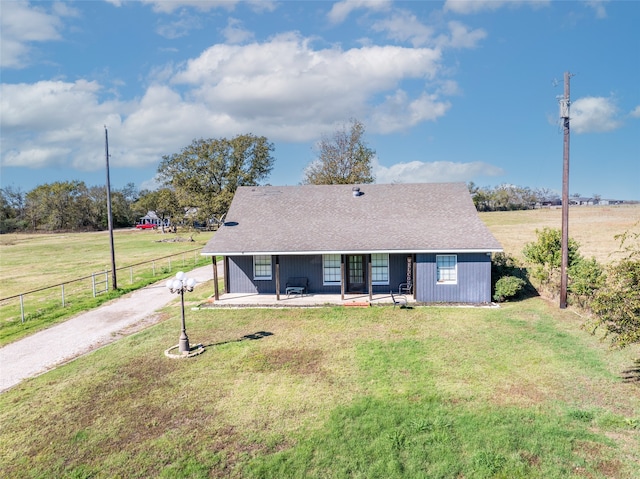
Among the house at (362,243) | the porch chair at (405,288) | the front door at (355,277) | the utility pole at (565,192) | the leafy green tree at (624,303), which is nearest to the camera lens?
the leafy green tree at (624,303)

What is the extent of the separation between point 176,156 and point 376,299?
3397cm

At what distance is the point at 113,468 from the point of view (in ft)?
22.8

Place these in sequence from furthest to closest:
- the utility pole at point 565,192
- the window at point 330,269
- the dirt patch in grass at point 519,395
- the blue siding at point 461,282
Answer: the window at point 330,269 < the blue siding at point 461,282 < the utility pole at point 565,192 < the dirt patch in grass at point 519,395

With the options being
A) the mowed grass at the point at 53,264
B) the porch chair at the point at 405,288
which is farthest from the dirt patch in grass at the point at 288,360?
the mowed grass at the point at 53,264

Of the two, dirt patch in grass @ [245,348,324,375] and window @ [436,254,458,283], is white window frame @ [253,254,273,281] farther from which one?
window @ [436,254,458,283]

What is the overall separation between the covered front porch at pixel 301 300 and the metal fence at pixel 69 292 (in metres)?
6.93

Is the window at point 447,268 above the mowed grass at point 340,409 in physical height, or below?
above

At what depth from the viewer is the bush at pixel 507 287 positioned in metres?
16.8

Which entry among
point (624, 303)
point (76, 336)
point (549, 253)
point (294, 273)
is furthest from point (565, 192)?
point (76, 336)

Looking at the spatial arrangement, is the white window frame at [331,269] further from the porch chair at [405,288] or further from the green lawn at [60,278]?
the green lawn at [60,278]

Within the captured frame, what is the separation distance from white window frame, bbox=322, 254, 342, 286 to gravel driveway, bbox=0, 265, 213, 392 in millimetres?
7632

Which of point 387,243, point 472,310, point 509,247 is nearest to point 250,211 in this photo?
point 387,243

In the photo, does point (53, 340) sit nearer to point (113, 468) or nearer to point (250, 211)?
point (113, 468)

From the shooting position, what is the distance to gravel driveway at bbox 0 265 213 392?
11586 millimetres
